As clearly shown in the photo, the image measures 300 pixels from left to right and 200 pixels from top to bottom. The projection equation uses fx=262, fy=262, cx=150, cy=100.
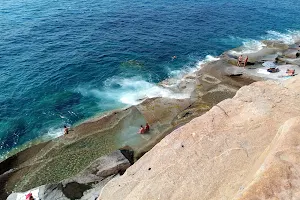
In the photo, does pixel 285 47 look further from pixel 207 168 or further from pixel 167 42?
pixel 207 168

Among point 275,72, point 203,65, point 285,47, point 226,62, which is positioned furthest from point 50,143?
point 285,47

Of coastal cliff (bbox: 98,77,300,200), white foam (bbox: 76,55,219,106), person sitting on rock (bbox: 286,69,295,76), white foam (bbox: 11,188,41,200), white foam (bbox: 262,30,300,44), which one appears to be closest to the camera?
coastal cliff (bbox: 98,77,300,200)

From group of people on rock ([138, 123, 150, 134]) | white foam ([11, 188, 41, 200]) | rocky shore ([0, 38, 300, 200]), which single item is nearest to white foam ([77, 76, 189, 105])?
rocky shore ([0, 38, 300, 200])

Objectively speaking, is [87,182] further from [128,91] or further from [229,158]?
[128,91]

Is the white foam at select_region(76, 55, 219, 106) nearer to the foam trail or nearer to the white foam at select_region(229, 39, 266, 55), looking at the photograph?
the foam trail

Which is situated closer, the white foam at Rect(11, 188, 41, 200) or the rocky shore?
the rocky shore
